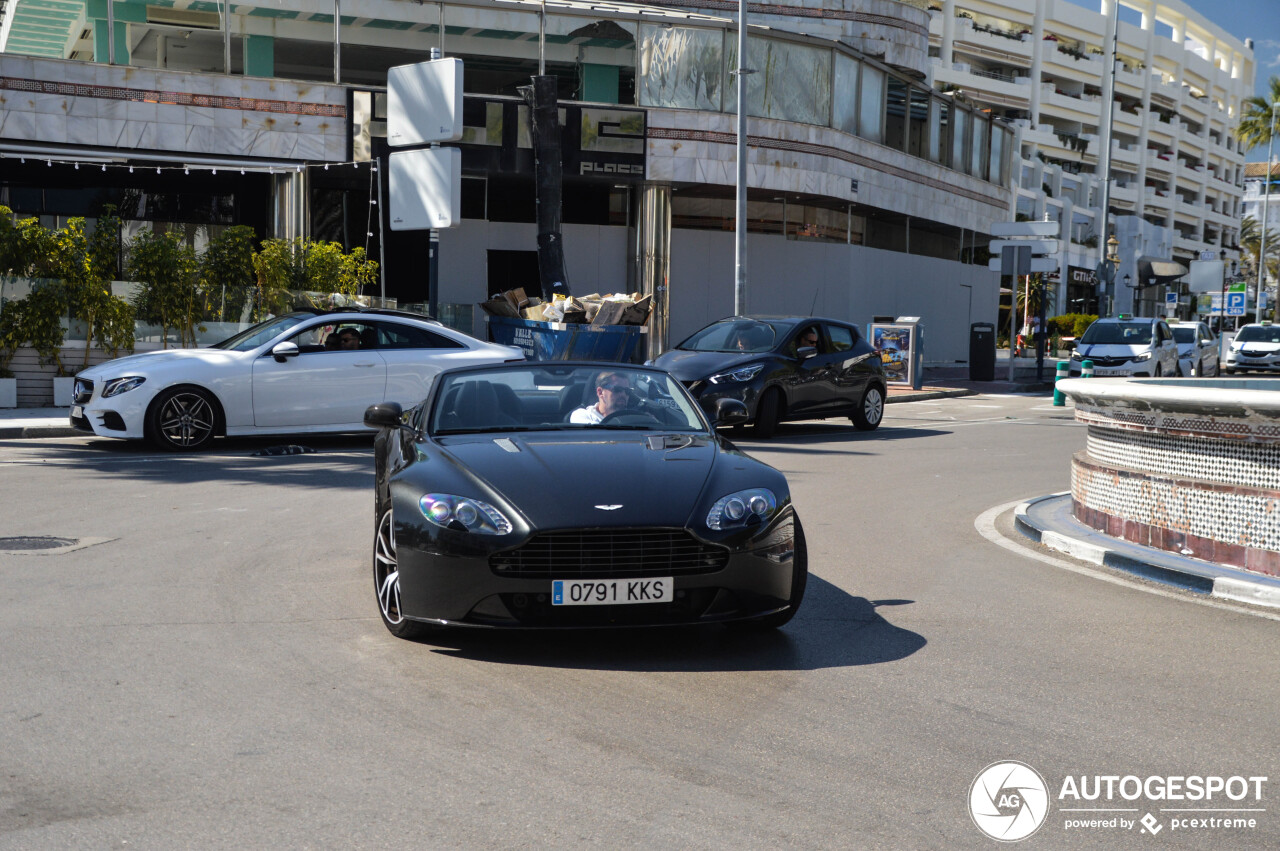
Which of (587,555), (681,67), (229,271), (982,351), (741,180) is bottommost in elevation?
(587,555)

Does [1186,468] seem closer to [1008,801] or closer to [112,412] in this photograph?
[1008,801]

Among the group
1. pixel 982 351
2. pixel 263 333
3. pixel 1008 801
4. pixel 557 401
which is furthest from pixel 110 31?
pixel 1008 801

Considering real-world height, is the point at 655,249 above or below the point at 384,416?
above

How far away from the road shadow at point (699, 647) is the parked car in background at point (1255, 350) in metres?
37.5

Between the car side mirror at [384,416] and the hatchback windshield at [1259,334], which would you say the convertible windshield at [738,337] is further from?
the hatchback windshield at [1259,334]

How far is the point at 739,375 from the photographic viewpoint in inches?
655

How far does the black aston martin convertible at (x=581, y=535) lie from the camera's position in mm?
5508

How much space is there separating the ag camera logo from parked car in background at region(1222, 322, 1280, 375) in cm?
3943

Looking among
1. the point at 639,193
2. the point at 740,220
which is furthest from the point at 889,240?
the point at 740,220

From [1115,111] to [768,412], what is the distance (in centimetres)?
8355

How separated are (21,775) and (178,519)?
5.59 metres

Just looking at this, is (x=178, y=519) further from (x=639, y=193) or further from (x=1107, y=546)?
(x=639, y=193)

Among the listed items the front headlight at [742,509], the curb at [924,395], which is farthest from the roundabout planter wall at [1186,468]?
the curb at [924,395]

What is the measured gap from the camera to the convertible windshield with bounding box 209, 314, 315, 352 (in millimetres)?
14523
